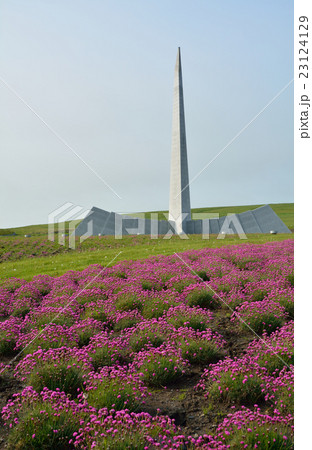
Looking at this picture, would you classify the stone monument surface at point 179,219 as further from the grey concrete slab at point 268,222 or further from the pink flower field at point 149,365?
the pink flower field at point 149,365

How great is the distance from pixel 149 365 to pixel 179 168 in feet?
123

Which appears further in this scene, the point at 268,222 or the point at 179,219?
the point at 179,219

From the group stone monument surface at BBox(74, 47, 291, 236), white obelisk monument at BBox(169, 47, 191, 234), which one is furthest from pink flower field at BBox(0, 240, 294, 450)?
white obelisk monument at BBox(169, 47, 191, 234)

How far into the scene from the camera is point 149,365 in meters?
5.58

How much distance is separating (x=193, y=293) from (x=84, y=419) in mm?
5244

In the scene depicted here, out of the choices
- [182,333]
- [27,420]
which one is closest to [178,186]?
[182,333]

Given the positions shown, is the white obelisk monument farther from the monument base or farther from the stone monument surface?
the monument base

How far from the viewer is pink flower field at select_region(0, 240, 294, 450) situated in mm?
4004

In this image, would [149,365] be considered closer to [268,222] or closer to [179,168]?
[268,222]

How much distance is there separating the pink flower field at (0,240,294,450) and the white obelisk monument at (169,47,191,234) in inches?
1213

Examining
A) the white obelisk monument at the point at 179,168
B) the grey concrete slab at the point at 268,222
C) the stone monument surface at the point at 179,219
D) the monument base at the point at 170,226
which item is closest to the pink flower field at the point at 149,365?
the monument base at the point at 170,226

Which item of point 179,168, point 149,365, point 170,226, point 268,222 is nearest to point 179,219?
point 170,226

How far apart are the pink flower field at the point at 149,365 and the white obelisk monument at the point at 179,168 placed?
3080cm

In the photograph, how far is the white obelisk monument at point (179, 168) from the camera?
137 feet
